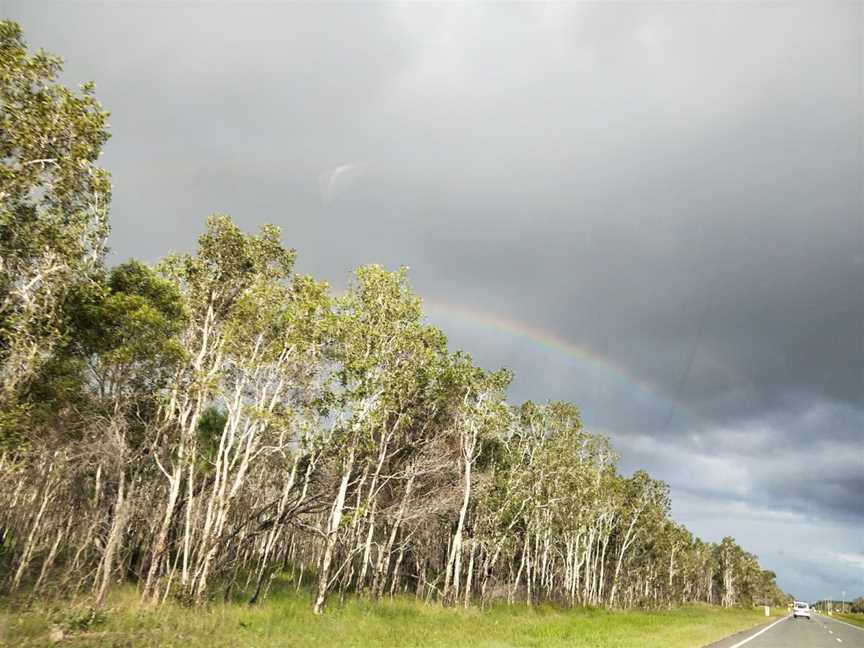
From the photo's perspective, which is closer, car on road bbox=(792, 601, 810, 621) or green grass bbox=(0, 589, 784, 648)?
green grass bbox=(0, 589, 784, 648)

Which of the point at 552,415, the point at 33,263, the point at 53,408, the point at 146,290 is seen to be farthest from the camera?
the point at 552,415

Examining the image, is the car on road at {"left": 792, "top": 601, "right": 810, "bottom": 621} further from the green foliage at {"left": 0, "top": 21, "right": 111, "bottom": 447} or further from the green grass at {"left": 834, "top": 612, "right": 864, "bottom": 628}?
the green foliage at {"left": 0, "top": 21, "right": 111, "bottom": 447}

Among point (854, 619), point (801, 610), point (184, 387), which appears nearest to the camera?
point (184, 387)

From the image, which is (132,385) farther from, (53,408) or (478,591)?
(478,591)

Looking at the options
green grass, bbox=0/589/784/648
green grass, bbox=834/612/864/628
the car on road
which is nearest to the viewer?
green grass, bbox=0/589/784/648

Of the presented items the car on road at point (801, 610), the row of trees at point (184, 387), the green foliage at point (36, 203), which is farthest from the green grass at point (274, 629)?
the car on road at point (801, 610)

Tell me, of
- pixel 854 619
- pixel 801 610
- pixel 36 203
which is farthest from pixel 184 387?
pixel 854 619

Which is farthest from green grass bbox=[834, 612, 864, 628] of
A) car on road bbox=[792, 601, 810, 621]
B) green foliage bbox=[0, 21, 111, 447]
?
green foliage bbox=[0, 21, 111, 447]

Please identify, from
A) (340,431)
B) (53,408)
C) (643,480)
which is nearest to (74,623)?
(53,408)

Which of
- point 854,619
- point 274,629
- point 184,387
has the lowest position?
point 274,629

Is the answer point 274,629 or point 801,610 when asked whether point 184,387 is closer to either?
point 274,629

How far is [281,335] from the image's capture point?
1064 inches

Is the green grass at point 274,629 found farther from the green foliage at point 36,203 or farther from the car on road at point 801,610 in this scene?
the car on road at point 801,610

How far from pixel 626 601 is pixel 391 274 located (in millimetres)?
80792
